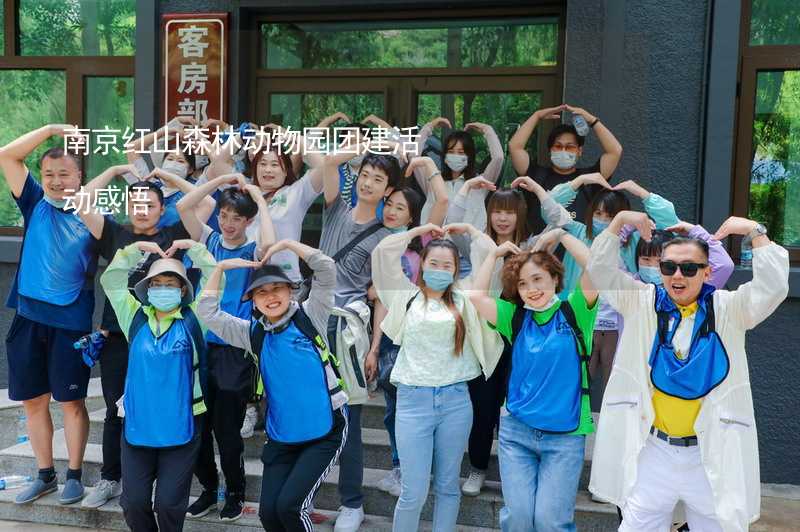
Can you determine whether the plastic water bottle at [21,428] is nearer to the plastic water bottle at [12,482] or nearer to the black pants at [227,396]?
the plastic water bottle at [12,482]

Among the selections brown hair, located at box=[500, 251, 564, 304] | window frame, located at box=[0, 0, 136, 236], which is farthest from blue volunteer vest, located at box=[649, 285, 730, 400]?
window frame, located at box=[0, 0, 136, 236]

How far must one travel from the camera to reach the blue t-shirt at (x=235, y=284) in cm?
359

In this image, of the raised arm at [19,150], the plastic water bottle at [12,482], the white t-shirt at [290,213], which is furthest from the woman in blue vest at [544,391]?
the plastic water bottle at [12,482]

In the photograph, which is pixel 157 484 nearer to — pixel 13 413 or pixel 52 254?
pixel 52 254

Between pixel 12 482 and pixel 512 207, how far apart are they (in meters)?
3.20

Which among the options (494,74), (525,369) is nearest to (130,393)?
(525,369)

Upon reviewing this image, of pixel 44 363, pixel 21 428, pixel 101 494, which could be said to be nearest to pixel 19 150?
pixel 44 363

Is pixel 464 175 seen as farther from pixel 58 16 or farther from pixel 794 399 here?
pixel 58 16

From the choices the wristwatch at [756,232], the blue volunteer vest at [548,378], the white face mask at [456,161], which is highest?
the white face mask at [456,161]

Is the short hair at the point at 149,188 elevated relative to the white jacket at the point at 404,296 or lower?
elevated

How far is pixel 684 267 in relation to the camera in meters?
2.71

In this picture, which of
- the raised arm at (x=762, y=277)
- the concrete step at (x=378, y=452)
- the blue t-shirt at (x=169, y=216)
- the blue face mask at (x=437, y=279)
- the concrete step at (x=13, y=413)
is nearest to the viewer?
the raised arm at (x=762, y=277)

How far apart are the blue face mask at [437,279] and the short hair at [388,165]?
28.6 inches

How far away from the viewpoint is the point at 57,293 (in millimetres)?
3830
